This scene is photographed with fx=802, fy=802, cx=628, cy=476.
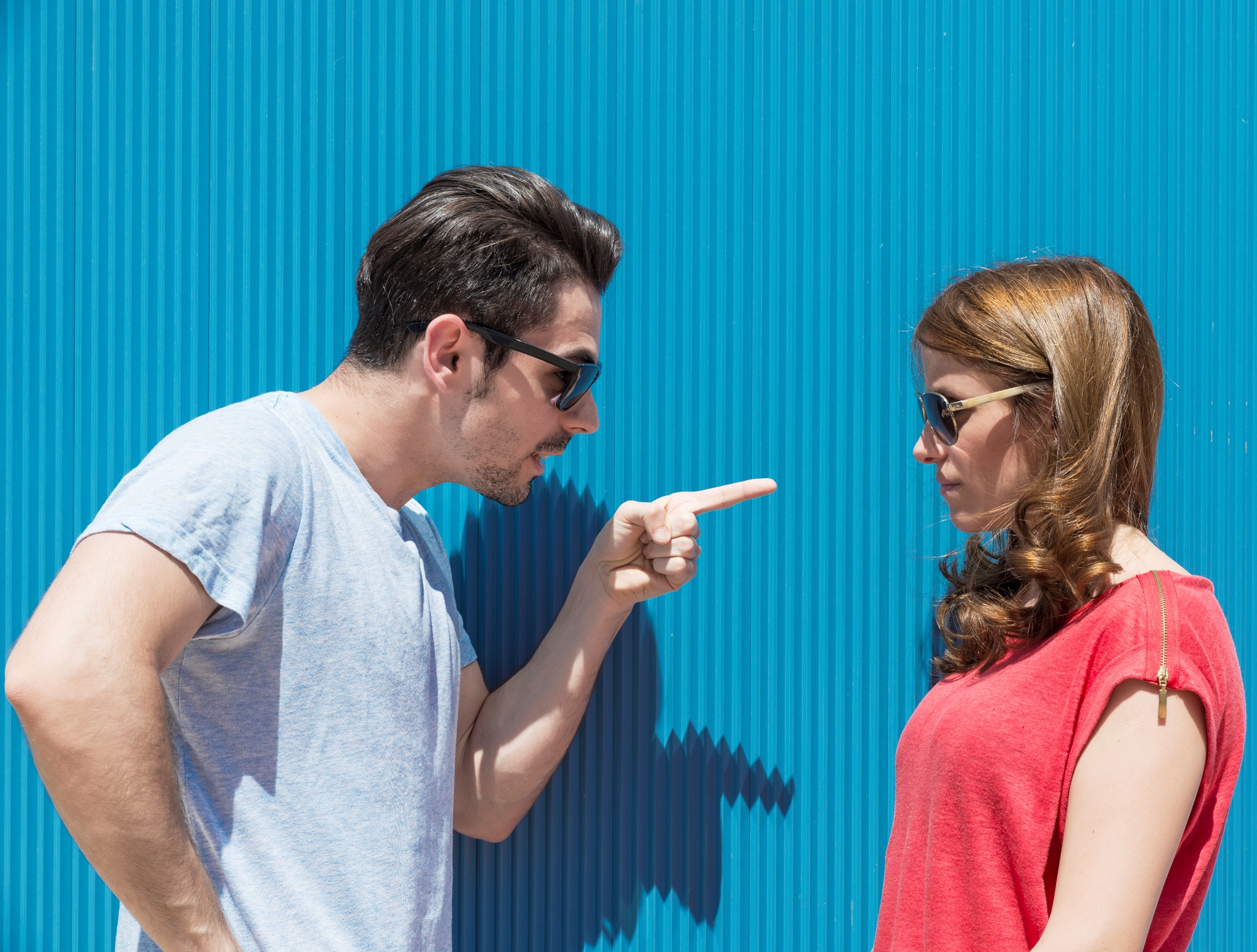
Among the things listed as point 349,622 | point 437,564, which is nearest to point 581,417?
point 437,564

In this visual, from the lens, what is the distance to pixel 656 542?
5.76 feet

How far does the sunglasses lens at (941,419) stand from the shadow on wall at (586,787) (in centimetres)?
87

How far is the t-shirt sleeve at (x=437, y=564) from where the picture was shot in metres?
1.78

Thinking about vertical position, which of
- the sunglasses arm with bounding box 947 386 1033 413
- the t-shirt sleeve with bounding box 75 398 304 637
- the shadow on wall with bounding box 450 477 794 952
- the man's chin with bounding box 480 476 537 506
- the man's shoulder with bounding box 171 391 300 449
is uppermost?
the sunglasses arm with bounding box 947 386 1033 413

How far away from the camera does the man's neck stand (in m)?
1.63

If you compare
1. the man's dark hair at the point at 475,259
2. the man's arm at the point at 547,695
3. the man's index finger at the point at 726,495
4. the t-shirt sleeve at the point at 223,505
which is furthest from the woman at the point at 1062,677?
the t-shirt sleeve at the point at 223,505

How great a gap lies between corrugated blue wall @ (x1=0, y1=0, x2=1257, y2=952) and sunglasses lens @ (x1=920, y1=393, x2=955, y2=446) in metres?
0.53

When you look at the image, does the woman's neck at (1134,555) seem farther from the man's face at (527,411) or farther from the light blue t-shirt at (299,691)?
the light blue t-shirt at (299,691)

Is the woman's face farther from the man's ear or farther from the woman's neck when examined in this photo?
the man's ear

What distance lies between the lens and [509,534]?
2098 mm

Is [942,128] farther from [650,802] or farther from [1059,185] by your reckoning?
[650,802]

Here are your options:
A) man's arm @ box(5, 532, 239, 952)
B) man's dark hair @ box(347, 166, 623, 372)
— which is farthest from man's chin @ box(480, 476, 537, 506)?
man's arm @ box(5, 532, 239, 952)

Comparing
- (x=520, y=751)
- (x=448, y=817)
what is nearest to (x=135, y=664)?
(x=448, y=817)

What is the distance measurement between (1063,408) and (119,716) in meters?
1.60
